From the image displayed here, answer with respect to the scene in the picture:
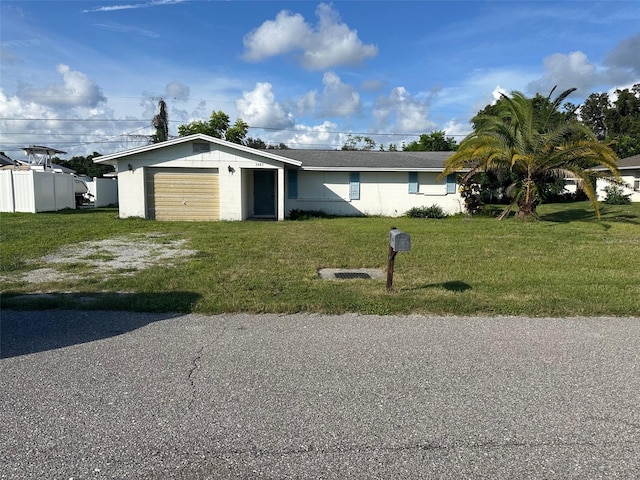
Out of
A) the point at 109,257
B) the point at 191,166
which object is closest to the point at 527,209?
the point at 191,166

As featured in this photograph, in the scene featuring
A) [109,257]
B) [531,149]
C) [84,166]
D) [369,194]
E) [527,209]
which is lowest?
[109,257]

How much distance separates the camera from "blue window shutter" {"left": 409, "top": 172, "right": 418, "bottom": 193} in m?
21.7

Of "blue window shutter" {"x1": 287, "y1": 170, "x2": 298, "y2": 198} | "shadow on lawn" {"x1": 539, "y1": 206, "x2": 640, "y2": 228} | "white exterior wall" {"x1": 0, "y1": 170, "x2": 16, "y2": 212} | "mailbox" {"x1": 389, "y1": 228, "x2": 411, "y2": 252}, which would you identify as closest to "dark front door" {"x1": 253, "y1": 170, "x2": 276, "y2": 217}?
A: "blue window shutter" {"x1": 287, "y1": 170, "x2": 298, "y2": 198}

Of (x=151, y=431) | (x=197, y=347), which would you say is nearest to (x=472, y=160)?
(x=197, y=347)

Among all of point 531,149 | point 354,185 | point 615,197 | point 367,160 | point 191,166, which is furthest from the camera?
point 615,197

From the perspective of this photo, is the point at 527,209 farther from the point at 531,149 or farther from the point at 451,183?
the point at 451,183

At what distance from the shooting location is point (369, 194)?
2181 centimetres

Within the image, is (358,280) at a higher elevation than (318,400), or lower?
higher

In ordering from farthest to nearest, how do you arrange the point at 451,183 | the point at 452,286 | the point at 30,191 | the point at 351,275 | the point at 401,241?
the point at 451,183, the point at 30,191, the point at 351,275, the point at 452,286, the point at 401,241

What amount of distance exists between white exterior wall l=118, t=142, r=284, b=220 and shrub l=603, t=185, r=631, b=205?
21327 mm

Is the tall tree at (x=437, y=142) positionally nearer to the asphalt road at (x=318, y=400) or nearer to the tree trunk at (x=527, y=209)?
the tree trunk at (x=527, y=209)

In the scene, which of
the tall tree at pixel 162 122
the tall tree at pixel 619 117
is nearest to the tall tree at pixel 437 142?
the tall tree at pixel 619 117

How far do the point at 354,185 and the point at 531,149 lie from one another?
7669 millimetres

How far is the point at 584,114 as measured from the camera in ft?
197
